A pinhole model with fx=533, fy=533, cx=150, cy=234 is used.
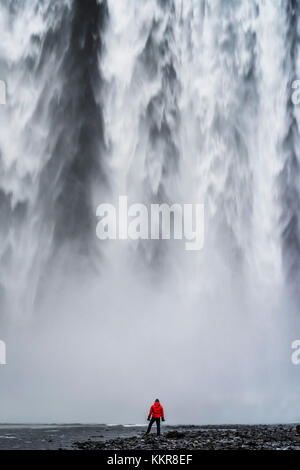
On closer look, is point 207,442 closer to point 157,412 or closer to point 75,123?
point 157,412

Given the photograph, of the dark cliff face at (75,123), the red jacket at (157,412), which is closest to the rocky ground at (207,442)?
the red jacket at (157,412)

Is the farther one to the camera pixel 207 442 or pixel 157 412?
pixel 157 412

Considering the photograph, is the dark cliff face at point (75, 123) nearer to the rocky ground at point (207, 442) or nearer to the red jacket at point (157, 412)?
the red jacket at point (157, 412)

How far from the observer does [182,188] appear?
30.5 m

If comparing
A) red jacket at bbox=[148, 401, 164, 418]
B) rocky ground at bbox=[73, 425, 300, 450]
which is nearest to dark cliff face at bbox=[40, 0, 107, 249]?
red jacket at bbox=[148, 401, 164, 418]

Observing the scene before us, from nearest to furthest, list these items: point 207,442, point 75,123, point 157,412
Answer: point 207,442, point 157,412, point 75,123

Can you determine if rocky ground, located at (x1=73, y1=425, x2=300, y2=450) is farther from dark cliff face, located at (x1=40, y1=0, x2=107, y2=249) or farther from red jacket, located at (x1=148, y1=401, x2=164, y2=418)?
dark cliff face, located at (x1=40, y1=0, x2=107, y2=249)

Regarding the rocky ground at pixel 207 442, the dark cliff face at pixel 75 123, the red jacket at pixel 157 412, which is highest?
the dark cliff face at pixel 75 123

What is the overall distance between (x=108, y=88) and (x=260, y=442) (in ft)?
71.5

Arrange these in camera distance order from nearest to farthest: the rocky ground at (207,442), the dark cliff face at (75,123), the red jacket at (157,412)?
the rocky ground at (207,442), the red jacket at (157,412), the dark cliff face at (75,123)

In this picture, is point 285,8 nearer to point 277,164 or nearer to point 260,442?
point 277,164

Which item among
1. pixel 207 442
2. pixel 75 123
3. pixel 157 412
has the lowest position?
pixel 207 442

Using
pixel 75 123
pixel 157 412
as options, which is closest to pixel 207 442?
pixel 157 412
